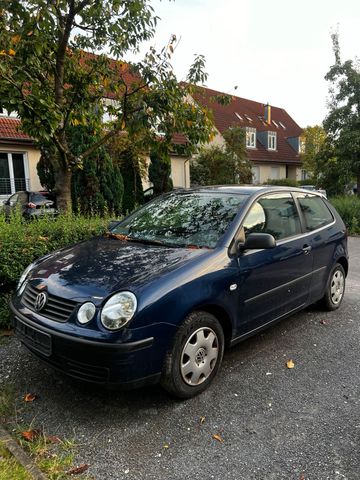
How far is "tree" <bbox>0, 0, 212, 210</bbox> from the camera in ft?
15.6

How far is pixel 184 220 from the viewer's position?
3732 mm

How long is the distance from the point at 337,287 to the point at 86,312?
3.59 m

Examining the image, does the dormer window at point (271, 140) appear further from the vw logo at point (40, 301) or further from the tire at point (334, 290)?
the vw logo at point (40, 301)

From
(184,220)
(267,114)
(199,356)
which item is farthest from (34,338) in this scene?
(267,114)

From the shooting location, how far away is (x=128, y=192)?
16.7 meters

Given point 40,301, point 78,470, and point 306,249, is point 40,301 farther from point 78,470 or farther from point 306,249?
point 306,249

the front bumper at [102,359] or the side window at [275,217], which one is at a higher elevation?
the side window at [275,217]

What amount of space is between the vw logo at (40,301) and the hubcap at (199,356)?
1079mm

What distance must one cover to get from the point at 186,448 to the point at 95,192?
11072 mm

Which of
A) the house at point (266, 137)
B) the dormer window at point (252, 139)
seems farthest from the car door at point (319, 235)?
the dormer window at point (252, 139)

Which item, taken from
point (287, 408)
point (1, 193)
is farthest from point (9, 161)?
point (287, 408)

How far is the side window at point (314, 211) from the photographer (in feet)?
14.6

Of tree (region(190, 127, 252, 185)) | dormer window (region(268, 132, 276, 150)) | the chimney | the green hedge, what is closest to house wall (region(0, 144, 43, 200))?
tree (region(190, 127, 252, 185))

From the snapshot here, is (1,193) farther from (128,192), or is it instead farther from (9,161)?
(128,192)
